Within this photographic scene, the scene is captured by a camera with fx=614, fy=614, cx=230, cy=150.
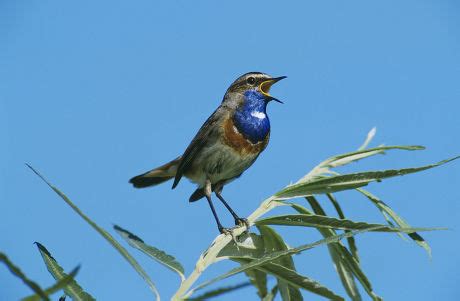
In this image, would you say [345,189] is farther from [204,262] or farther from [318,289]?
[204,262]

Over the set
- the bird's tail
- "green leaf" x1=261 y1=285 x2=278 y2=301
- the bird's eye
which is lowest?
"green leaf" x1=261 y1=285 x2=278 y2=301

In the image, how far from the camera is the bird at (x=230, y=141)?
648 centimetres

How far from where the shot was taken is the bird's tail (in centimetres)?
778

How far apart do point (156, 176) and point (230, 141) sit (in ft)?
5.77

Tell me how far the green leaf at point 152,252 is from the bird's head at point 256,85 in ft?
16.3

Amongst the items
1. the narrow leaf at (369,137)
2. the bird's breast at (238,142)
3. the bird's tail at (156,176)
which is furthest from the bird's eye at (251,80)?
the narrow leaf at (369,137)

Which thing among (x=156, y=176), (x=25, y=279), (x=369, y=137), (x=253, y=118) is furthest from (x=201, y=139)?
(x=25, y=279)

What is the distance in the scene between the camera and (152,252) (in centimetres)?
213

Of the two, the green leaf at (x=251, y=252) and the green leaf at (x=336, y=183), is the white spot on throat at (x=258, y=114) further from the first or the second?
the green leaf at (x=336, y=183)

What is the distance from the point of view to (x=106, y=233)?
70.5 inches

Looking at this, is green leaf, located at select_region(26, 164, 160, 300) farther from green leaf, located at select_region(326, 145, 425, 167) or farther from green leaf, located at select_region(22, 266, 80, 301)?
green leaf, located at select_region(326, 145, 425, 167)

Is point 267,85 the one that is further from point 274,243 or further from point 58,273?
point 58,273

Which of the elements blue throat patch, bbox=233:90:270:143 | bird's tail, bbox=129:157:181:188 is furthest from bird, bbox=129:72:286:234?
bird's tail, bbox=129:157:181:188

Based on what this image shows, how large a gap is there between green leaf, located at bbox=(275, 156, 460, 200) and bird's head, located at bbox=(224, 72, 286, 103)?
444 centimetres
